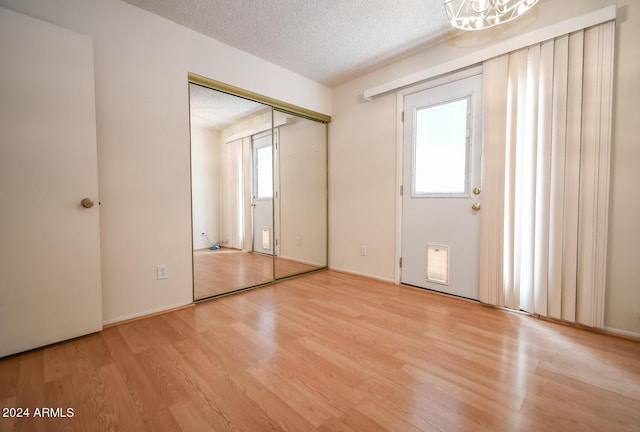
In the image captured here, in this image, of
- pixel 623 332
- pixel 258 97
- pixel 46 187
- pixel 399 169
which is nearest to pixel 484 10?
pixel 399 169

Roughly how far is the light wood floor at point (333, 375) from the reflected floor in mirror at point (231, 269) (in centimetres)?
47

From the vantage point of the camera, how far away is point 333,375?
152cm

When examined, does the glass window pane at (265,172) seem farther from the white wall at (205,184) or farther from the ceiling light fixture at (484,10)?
the ceiling light fixture at (484,10)

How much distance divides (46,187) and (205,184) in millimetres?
1218

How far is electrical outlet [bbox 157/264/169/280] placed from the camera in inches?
94.0

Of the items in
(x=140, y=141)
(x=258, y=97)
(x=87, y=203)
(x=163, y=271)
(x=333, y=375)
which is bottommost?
(x=333, y=375)

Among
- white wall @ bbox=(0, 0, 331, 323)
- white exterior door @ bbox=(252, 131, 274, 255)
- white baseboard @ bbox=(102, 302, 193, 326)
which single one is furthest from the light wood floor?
white exterior door @ bbox=(252, 131, 274, 255)

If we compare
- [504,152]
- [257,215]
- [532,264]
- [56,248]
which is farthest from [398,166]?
[56,248]

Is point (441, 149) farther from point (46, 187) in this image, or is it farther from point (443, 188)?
point (46, 187)

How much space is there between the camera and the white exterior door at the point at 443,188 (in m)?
2.62

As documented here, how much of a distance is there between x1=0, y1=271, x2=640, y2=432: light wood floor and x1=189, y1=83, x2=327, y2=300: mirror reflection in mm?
862

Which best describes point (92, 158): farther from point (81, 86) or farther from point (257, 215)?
point (257, 215)

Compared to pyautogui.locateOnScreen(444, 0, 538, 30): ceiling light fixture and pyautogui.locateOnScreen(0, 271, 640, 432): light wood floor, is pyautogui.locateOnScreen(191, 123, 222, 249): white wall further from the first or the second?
pyautogui.locateOnScreen(444, 0, 538, 30): ceiling light fixture

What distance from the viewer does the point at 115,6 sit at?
6.97 ft
